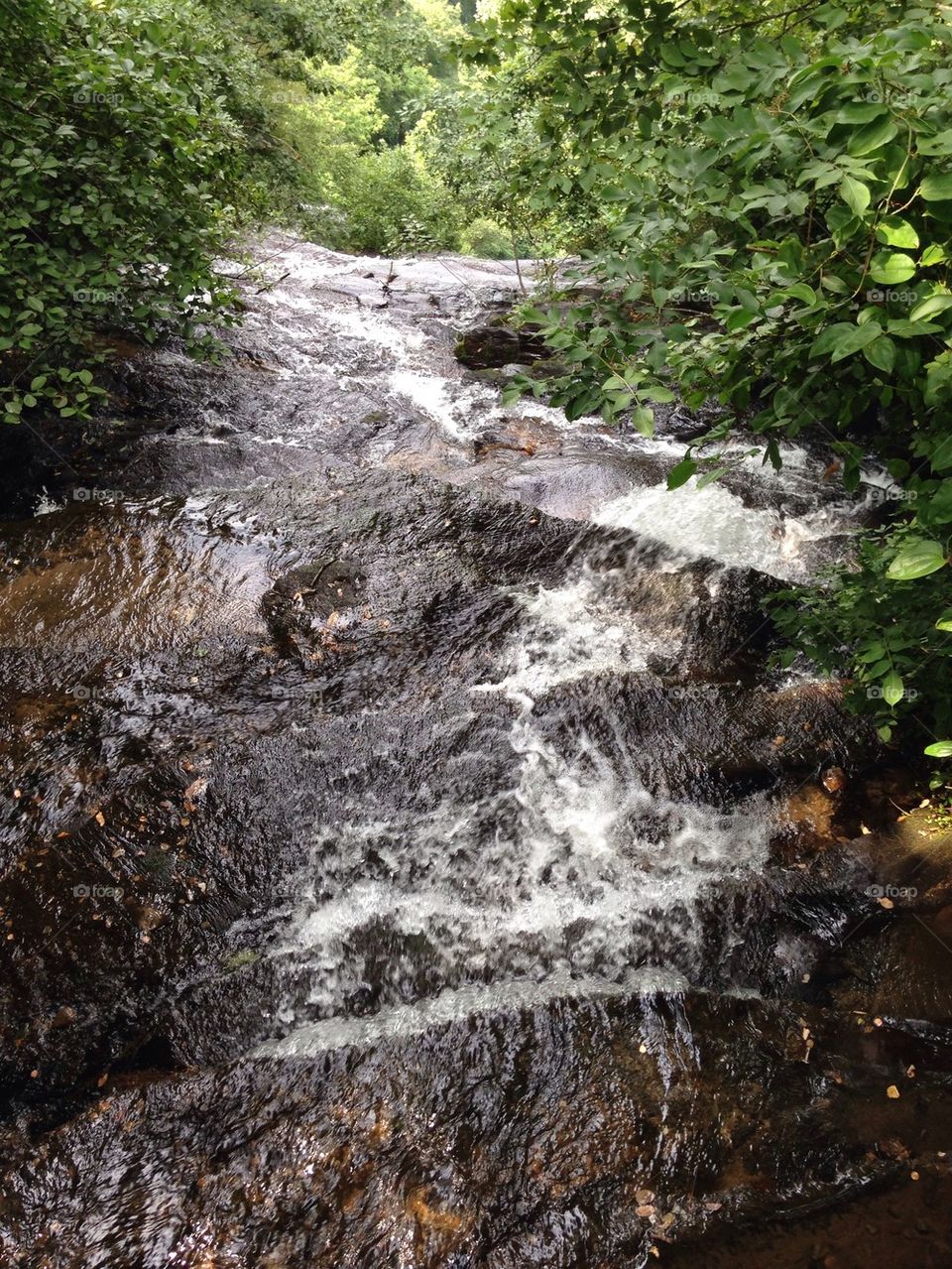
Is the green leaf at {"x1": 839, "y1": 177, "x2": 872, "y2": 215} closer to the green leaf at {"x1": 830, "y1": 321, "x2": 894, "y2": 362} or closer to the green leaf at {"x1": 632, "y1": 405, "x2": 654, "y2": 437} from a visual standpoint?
the green leaf at {"x1": 830, "y1": 321, "x2": 894, "y2": 362}

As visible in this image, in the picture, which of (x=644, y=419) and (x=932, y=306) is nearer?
(x=932, y=306)

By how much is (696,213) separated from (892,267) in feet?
4.12

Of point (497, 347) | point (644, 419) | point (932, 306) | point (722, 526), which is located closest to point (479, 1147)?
point (644, 419)

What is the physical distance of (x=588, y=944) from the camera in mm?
3922

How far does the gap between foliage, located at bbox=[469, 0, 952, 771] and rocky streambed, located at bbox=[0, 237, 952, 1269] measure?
1.49 meters

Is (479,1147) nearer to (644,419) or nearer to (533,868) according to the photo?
(533,868)

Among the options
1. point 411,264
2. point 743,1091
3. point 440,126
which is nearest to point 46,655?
point 743,1091

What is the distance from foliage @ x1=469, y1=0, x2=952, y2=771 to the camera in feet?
5.33

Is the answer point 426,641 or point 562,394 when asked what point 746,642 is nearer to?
point 426,641

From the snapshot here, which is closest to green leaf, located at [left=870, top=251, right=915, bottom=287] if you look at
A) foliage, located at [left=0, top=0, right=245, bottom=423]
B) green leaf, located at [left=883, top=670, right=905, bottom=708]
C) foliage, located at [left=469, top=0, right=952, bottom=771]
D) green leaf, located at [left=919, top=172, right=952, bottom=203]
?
foliage, located at [left=469, top=0, right=952, bottom=771]

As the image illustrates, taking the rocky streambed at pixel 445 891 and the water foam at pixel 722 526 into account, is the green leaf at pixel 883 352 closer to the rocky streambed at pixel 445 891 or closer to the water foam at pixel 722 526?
the rocky streambed at pixel 445 891

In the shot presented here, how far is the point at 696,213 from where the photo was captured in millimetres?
2674

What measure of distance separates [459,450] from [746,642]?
356cm

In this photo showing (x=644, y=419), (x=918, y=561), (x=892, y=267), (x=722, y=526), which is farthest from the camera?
(x=722, y=526)
